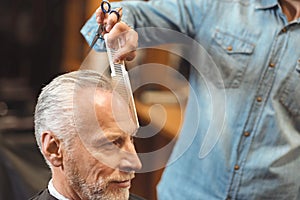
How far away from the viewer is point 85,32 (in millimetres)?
1649

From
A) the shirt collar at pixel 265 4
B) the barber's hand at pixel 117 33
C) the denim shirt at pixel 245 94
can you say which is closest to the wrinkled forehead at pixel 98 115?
the barber's hand at pixel 117 33

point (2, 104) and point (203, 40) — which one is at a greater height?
point (203, 40)

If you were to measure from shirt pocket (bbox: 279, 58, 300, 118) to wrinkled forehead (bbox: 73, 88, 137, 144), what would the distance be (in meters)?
0.49

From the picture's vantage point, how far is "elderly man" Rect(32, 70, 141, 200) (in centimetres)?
136

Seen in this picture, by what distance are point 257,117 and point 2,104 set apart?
302 centimetres

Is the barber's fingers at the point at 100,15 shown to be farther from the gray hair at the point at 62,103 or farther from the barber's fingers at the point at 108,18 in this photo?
the gray hair at the point at 62,103

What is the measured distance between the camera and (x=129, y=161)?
1.37m

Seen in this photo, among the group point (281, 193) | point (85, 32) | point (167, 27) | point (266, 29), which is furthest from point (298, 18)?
point (85, 32)

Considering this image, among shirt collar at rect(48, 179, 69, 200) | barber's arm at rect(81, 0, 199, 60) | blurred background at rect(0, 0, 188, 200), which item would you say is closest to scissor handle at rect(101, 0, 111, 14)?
barber's arm at rect(81, 0, 199, 60)

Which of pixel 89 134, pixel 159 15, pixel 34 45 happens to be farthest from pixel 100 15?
→ pixel 34 45

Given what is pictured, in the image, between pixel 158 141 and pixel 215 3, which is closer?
pixel 215 3

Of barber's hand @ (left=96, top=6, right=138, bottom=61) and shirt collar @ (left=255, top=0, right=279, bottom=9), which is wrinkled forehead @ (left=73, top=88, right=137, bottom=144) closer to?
barber's hand @ (left=96, top=6, right=138, bottom=61)

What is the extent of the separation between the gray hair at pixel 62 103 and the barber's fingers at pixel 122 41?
9 cm

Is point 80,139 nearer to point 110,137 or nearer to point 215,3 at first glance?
point 110,137
